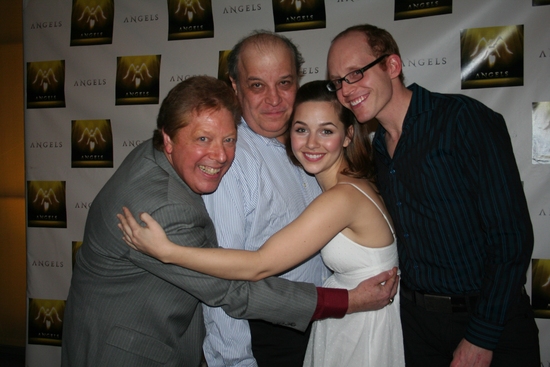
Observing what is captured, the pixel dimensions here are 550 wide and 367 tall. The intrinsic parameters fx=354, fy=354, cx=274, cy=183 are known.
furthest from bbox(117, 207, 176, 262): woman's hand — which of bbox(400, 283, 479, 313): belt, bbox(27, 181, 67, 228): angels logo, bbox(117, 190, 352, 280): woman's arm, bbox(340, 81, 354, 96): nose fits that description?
bbox(27, 181, 67, 228): angels logo

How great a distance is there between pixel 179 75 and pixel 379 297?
7.67ft

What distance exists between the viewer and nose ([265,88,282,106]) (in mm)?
1838

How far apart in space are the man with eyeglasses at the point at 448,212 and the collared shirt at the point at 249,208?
1.50 feet

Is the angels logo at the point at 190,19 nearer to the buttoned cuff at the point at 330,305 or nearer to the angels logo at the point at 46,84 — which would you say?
the angels logo at the point at 46,84

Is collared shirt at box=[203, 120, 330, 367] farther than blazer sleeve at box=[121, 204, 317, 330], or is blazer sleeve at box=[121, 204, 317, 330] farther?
collared shirt at box=[203, 120, 330, 367]

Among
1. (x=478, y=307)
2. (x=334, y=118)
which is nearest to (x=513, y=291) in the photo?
(x=478, y=307)

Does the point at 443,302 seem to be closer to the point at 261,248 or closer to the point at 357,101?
the point at 261,248

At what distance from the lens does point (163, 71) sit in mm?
2975

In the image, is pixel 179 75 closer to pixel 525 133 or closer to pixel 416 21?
pixel 416 21

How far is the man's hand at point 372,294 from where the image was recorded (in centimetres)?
158

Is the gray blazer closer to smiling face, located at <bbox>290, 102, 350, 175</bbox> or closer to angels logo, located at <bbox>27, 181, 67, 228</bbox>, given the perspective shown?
smiling face, located at <bbox>290, 102, 350, 175</bbox>

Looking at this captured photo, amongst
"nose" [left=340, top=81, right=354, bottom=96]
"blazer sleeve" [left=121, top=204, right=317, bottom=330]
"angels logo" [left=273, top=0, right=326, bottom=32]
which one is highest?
"angels logo" [left=273, top=0, right=326, bottom=32]

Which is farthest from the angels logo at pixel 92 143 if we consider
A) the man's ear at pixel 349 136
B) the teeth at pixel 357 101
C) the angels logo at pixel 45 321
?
the teeth at pixel 357 101

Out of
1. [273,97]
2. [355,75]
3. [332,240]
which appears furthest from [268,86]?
[332,240]
